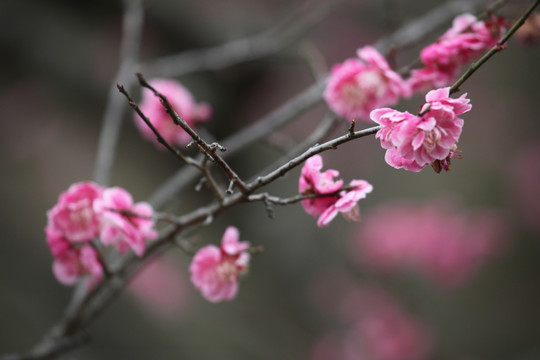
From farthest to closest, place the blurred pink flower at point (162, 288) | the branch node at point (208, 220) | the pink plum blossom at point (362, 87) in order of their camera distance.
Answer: the blurred pink flower at point (162, 288) < the pink plum blossom at point (362, 87) < the branch node at point (208, 220)

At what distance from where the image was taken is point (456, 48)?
2.15 feet

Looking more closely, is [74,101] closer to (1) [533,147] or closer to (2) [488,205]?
(2) [488,205]

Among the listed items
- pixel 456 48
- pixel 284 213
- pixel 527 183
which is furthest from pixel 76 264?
pixel 527 183

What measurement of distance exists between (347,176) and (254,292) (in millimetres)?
857

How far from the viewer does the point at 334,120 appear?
2.72 feet

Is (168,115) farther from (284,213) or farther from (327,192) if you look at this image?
(284,213)

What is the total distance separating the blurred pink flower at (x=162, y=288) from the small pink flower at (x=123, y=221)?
3.72 ft

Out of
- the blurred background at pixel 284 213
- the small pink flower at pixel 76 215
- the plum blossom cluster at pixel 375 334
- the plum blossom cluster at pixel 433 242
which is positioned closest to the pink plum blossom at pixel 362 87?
the small pink flower at pixel 76 215

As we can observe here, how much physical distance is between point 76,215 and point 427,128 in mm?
495

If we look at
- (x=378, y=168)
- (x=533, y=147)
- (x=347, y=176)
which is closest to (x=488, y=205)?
(x=533, y=147)

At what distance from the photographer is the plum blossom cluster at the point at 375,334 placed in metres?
1.85

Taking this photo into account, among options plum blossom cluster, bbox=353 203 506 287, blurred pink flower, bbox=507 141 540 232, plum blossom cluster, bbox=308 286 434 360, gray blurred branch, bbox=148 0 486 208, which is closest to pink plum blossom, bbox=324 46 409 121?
gray blurred branch, bbox=148 0 486 208

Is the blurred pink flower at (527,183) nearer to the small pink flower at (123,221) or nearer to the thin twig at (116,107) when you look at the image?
the thin twig at (116,107)

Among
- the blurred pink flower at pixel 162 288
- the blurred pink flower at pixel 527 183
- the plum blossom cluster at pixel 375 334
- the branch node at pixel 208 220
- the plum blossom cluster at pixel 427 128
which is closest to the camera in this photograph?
the plum blossom cluster at pixel 427 128
